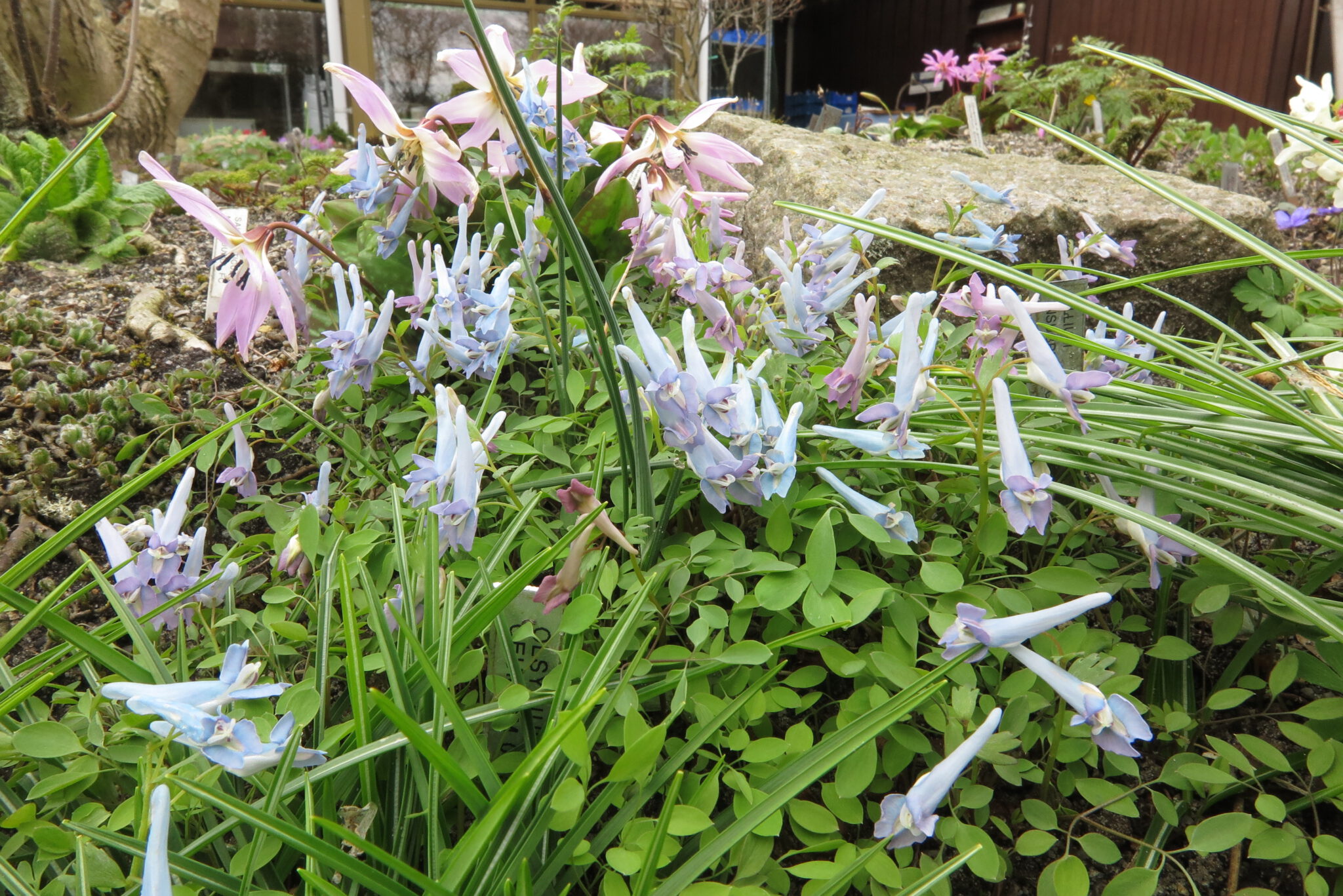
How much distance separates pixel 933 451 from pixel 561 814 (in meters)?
0.76

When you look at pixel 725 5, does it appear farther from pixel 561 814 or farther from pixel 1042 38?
pixel 561 814

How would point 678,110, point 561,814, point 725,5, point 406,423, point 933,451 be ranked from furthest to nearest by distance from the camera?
point 725,5 → point 678,110 → point 406,423 → point 933,451 → point 561,814

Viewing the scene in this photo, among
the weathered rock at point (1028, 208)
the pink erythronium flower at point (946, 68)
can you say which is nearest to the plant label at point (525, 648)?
the weathered rock at point (1028, 208)

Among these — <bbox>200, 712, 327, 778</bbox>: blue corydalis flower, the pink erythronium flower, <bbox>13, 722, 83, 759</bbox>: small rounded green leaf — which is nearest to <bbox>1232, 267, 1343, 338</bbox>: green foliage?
<bbox>200, 712, 327, 778</bbox>: blue corydalis flower

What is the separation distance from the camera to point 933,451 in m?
1.19

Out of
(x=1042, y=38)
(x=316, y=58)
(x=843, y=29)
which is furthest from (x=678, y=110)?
(x=843, y=29)

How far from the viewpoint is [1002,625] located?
75 centimetres

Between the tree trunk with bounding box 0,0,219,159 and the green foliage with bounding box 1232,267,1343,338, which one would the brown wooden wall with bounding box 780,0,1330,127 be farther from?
the tree trunk with bounding box 0,0,219,159

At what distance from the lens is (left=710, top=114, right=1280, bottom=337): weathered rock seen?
226 cm

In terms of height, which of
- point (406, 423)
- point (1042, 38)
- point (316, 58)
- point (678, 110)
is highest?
point (1042, 38)

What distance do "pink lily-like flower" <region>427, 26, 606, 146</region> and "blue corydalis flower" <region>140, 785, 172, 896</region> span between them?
972mm

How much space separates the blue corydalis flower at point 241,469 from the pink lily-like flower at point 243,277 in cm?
11

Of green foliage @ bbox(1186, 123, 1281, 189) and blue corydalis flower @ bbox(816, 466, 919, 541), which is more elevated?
green foliage @ bbox(1186, 123, 1281, 189)

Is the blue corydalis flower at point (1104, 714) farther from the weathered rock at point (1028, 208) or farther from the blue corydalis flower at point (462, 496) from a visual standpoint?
the weathered rock at point (1028, 208)
